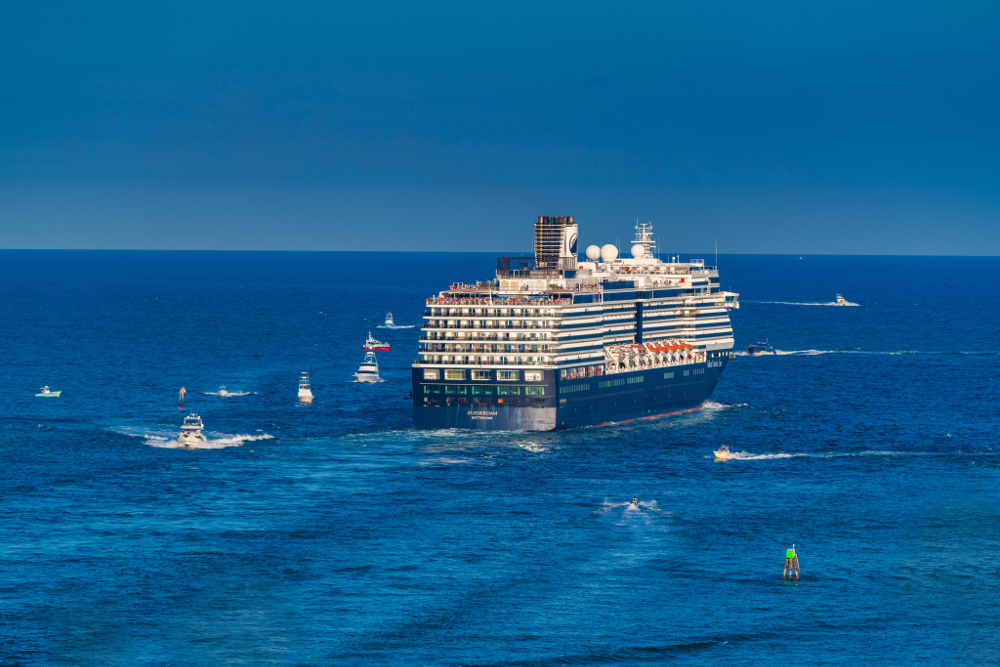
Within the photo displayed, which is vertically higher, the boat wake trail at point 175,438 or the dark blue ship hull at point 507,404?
the dark blue ship hull at point 507,404

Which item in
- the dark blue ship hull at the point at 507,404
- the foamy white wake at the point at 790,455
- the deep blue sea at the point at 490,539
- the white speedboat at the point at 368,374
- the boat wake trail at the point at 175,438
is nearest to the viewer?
the deep blue sea at the point at 490,539

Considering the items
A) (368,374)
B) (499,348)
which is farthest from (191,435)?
(368,374)

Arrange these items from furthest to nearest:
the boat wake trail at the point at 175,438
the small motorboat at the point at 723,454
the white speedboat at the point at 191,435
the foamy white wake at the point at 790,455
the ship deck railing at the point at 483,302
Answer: the ship deck railing at the point at 483,302 < the boat wake trail at the point at 175,438 < the white speedboat at the point at 191,435 < the foamy white wake at the point at 790,455 < the small motorboat at the point at 723,454

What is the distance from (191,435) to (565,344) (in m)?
35.7

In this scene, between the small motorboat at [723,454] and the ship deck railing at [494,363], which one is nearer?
the small motorboat at [723,454]

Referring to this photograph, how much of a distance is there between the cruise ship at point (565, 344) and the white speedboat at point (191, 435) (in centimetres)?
1989

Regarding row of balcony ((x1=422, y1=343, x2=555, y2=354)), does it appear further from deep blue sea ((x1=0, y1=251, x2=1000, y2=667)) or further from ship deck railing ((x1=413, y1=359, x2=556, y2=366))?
deep blue sea ((x1=0, y1=251, x2=1000, y2=667))

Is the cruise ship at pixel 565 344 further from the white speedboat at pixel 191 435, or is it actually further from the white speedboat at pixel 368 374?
the white speedboat at pixel 368 374

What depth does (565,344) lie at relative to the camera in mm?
130125

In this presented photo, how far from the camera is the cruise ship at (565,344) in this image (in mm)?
127062

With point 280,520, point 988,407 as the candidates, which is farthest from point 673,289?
point 280,520

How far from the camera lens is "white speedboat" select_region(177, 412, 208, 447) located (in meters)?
120

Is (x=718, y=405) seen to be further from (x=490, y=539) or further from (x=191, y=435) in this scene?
(x=490, y=539)

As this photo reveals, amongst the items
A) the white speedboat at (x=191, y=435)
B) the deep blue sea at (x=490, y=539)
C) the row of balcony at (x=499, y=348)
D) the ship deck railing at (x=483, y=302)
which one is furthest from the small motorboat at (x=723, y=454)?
the white speedboat at (x=191, y=435)
